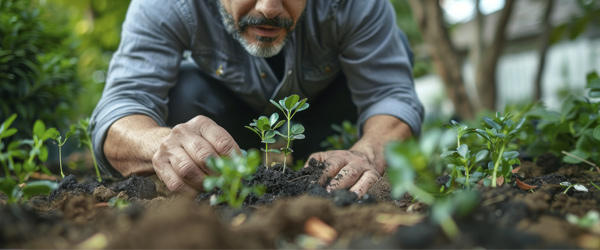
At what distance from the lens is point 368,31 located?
7.86ft

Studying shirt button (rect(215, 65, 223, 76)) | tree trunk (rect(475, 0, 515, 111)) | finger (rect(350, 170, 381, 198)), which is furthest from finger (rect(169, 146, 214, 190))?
tree trunk (rect(475, 0, 515, 111))

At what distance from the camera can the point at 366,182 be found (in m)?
1.56

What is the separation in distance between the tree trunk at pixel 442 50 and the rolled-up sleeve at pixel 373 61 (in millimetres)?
1566

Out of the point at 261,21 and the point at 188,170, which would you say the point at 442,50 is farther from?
the point at 188,170

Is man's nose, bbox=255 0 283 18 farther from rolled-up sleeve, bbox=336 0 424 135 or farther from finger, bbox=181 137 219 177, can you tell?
finger, bbox=181 137 219 177

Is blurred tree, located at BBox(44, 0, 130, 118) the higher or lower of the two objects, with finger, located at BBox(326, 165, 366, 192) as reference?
lower

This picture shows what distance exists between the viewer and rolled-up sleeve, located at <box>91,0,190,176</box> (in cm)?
201

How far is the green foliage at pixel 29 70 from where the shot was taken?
2.29 metres

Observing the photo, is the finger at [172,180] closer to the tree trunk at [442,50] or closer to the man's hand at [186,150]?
the man's hand at [186,150]

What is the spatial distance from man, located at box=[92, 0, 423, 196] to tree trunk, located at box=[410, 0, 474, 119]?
1.50 metres

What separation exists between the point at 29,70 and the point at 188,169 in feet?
4.99

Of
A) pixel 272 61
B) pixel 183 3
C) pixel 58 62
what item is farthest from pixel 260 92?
pixel 58 62

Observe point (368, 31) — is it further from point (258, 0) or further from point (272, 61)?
point (258, 0)

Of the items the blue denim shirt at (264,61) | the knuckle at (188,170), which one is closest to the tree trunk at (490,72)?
the blue denim shirt at (264,61)
